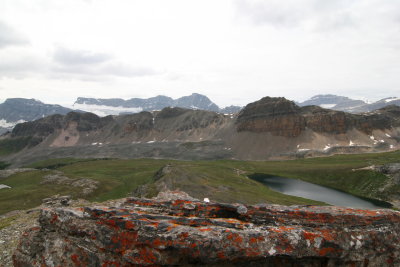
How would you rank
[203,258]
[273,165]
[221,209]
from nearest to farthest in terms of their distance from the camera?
1. [203,258]
2. [221,209]
3. [273,165]

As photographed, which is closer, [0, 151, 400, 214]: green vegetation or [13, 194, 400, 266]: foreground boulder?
[13, 194, 400, 266]: foreground boulder

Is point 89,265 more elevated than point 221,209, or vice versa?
point 221,209

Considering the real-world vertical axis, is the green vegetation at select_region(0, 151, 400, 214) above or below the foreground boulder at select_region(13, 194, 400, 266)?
below

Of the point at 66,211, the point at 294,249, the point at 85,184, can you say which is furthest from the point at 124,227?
the point at 85,184

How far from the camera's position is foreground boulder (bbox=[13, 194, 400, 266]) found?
36.6 ft

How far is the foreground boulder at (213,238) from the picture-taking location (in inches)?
439

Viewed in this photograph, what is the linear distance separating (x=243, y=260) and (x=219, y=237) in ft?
4.62

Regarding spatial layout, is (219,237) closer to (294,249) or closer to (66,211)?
(294,249)

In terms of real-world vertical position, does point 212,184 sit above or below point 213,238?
below

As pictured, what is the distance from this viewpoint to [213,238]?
11.2 meters

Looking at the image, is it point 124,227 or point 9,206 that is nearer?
point 124,227

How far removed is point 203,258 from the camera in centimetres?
1109

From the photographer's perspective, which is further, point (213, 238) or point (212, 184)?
point (212, 184)

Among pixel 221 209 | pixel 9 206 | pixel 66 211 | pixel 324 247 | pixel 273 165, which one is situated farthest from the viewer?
pixel 273 165
